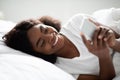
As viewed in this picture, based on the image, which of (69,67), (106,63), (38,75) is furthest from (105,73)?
(38,75)

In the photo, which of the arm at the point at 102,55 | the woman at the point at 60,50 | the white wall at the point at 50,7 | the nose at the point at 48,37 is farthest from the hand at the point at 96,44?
the white wall at the point at 50,7

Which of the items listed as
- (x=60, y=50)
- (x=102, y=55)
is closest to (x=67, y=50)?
(x=60, y=50)

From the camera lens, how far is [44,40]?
A: 1.09 meters

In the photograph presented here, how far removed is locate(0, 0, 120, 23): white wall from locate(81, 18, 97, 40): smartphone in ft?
4.08

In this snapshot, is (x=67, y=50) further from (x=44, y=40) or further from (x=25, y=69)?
(x=25, y=69)

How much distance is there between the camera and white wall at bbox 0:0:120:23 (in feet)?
6.57

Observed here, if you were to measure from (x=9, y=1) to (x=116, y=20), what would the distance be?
1.31 m

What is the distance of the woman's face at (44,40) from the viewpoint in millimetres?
1087

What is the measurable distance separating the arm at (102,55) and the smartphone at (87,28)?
0.02 m

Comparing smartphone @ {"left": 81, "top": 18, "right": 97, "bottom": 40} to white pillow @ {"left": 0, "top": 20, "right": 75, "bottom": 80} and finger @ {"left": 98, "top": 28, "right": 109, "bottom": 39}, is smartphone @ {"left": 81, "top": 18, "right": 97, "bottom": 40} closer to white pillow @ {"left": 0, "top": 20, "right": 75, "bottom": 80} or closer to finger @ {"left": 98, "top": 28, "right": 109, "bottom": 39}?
finger @ {"left": 98, "top": 28, "right": 109, "bottom": 39}

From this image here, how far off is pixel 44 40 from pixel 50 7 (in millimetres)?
1107

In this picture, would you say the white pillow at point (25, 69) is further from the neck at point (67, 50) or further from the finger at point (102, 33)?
the neck at point (67, 50)

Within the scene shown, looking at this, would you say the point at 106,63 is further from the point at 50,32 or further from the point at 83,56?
the point at 50,32

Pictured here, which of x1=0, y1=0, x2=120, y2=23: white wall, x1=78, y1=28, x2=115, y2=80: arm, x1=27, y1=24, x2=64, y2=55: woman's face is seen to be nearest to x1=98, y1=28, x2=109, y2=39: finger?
x1=78, y1=28, x2=115, y2=80: arm
